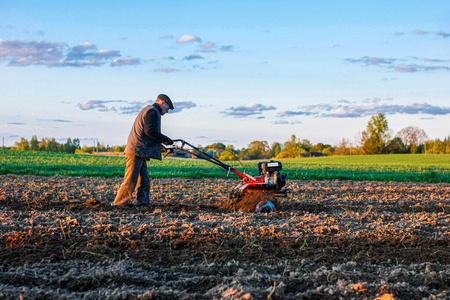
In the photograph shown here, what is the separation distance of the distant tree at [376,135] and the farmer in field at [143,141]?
7311 centimetres

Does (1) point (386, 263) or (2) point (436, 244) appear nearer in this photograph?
(1) point (386, 263)

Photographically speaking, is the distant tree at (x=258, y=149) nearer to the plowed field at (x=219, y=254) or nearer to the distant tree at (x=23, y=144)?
the distant tree at (x=23, y=144)

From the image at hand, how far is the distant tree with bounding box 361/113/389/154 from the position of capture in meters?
76.8

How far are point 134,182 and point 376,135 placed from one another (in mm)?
79848

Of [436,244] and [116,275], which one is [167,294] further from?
[436,244]

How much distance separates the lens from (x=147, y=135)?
8141mm

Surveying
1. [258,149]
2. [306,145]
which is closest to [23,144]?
[258,149]

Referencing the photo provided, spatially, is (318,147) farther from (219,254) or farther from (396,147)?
(219,254)

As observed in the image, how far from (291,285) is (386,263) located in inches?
60.1

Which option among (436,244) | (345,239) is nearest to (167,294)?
(345,239)

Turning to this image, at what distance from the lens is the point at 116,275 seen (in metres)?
4.29

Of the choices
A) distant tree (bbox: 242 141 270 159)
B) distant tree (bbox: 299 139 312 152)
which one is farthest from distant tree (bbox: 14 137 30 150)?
distant tree (bbox: 299 139 312 152)

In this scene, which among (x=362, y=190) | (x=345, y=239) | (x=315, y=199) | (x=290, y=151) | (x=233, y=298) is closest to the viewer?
(x=233, y=298)

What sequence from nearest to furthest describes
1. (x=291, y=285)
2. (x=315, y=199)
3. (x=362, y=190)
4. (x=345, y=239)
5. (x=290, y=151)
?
(x=291, y=285) < (x=345, y=239) < (x=315, y=199) < (x=362, y=190) < (x=290, y=151)
